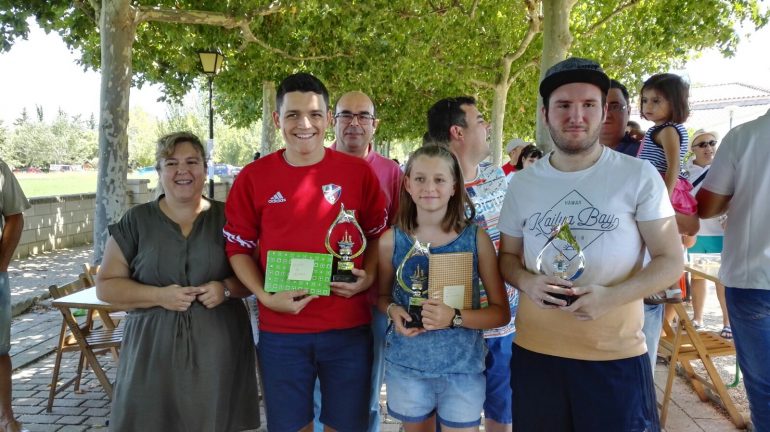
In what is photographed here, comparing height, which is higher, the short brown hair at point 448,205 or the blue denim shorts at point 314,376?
the short brown hair at point 448,205

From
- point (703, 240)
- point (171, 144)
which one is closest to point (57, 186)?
point (171, 144)

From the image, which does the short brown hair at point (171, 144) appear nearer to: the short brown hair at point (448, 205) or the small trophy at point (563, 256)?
the short brown hair at point (448, 205)

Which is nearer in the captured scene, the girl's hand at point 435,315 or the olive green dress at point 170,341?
the girl's hand at point 435,315

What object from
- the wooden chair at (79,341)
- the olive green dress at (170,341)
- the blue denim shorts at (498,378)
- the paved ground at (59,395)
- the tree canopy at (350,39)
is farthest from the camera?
the tree canopy at (350,39)

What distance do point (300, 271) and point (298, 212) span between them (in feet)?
1.03

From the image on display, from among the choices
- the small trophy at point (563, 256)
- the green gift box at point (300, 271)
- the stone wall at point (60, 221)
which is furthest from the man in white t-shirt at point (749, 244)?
the stone wall at point (60, 221)

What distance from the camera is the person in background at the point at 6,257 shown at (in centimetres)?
393

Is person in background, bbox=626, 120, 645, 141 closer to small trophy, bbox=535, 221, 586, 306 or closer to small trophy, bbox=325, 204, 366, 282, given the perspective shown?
small trophy, bbox=535, 221, 586, 306

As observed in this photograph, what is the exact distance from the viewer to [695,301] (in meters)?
6.68

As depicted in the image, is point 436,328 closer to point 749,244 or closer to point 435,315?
point 435,315

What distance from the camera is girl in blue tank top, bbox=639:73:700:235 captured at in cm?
338

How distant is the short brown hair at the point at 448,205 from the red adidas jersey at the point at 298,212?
236 millimetres

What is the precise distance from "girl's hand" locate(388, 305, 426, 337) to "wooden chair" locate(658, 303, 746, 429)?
2743 millimetres

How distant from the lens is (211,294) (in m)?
2.86
